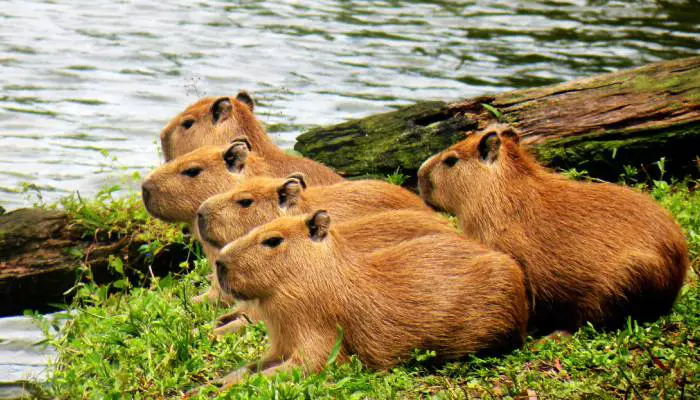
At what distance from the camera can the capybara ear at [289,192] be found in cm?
558

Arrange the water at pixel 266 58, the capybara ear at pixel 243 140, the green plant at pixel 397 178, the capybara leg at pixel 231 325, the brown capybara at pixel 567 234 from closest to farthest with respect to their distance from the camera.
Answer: the brown capybara at pixel 567 234 < the capybara leg at pixel 231 325 < the capybara ear at pixel 243 140 < the green plant at pixel 397 178 < the water at pixel 266 58

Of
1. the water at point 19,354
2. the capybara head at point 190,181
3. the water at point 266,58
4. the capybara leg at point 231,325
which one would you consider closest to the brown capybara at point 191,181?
the capybara head at point 190,181

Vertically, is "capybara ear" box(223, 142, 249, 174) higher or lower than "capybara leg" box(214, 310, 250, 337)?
higher

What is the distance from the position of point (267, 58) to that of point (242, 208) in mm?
7337

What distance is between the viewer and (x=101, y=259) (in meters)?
6.85

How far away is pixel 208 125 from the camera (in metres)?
7.05

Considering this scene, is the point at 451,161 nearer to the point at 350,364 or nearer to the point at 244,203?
Result: the point at 244,203

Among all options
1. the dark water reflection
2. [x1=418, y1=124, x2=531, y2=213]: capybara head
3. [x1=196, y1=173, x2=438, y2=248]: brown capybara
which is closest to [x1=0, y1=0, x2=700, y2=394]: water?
the dark water reflection

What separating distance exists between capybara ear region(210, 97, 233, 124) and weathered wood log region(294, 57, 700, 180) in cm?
100

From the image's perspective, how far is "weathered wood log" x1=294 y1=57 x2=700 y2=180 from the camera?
7.29 m

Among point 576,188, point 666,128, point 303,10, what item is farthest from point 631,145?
point 303,10

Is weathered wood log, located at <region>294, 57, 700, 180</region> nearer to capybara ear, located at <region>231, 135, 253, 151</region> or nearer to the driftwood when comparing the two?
the driftwood

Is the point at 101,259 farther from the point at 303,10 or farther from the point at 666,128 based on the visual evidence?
the point at 303,10

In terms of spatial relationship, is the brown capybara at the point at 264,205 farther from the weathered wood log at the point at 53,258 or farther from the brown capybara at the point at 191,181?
the weathered wood log at the point at 53,258
